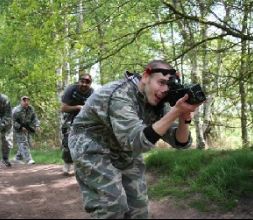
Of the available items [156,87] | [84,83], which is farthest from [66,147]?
[156,87]

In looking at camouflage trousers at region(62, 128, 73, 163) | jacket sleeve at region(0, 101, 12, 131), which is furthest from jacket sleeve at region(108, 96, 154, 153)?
jacket sleeve at region(0, 101, 12, 131)

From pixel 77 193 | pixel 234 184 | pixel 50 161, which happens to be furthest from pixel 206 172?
pixel 50 161

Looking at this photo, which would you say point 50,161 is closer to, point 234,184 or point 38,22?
point 38,22

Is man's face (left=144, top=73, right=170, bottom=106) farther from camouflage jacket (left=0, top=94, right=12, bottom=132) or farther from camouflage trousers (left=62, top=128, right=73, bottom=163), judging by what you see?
camouflage jacket (left=0, top=94, right=12, bottom=132)

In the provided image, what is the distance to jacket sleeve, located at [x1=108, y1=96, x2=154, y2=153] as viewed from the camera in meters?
3.63

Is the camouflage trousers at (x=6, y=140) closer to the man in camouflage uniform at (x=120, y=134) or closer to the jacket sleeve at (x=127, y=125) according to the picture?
the man in camouflage uniform at (x=120, y=134)

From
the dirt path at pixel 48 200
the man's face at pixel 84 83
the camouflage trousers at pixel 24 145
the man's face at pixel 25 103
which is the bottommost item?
the dirt path at pixel 48 200

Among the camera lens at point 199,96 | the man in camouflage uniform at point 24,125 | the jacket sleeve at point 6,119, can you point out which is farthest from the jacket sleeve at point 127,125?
the man in camouflage uniform at point 24,125

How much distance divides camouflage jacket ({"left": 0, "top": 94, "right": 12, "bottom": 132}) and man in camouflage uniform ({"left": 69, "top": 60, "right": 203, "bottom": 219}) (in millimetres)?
6698

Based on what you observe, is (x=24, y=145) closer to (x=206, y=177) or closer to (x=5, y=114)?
(x=5, y=114)

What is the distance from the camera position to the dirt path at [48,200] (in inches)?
244

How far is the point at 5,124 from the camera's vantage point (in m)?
11.1

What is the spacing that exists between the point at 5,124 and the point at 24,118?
2.12 metres

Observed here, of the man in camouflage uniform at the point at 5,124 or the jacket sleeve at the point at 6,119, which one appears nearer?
the man in camouflage uniform at the point at 5,124
